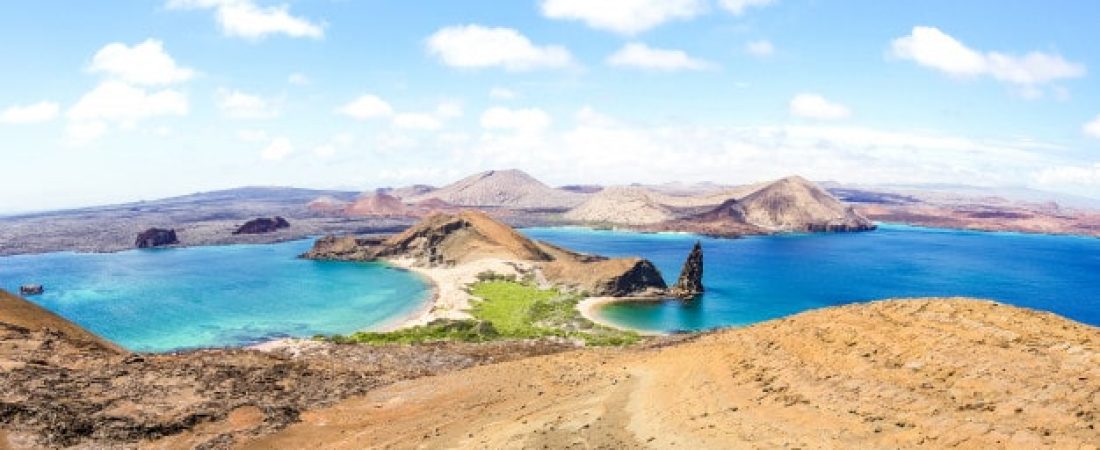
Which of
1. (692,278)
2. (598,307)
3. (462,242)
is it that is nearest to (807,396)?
(598,307)

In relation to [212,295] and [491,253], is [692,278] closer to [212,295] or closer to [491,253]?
[491,253]

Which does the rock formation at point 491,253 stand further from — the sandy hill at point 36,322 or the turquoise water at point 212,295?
the sandy hill at point 36,322

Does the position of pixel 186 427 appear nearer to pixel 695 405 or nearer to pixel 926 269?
pixel 695 405

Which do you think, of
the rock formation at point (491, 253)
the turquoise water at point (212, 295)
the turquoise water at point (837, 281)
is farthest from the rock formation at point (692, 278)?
the turquoise water at point (212, 295)

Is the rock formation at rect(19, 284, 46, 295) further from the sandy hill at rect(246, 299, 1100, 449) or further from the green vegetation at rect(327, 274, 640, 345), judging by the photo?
the sandy hill at rect(246, 299, 1100, 449)

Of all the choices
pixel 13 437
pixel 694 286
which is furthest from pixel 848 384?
pixel 694 286
